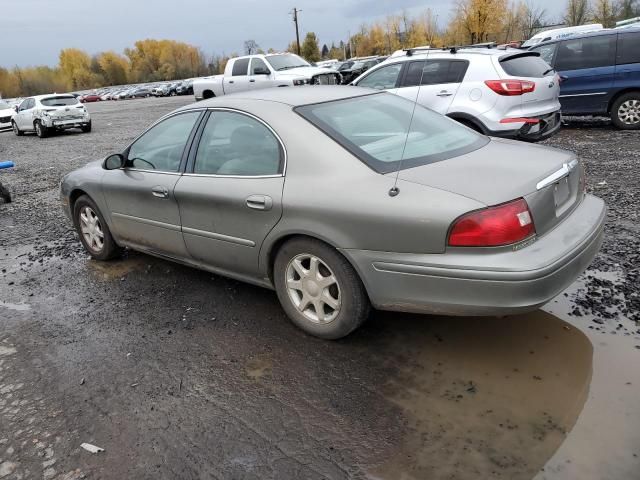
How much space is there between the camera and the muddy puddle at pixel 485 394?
7.92 ft

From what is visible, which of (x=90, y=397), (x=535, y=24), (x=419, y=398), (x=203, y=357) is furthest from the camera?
(x=535, y=24)

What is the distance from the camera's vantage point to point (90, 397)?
314 centimetres

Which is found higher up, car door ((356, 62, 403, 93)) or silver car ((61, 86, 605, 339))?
car door ((356, 62, 403, 93))

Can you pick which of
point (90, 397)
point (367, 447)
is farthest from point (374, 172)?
point (90, 397)

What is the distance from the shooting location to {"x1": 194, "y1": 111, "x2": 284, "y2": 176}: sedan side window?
11.8 feet

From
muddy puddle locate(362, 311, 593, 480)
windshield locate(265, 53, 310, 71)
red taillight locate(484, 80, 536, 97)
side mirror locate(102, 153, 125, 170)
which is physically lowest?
muddy puddle locate(362, 311, 593, 480)

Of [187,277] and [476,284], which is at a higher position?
[476,284]

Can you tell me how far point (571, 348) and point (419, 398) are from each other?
3.43 ft

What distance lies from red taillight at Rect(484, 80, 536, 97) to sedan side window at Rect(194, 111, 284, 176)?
490cm

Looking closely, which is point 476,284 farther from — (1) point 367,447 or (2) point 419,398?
(1) point 367,447

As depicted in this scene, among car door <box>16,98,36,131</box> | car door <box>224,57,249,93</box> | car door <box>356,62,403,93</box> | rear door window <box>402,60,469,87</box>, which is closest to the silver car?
rear door window <box>402,60,469,87</box>

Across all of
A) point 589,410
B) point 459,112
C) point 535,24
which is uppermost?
point 535,24

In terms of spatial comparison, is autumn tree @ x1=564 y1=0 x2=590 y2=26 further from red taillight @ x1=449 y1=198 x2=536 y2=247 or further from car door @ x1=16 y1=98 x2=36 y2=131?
red taillight @ x1=449 y1=198 x2=536 y2=247

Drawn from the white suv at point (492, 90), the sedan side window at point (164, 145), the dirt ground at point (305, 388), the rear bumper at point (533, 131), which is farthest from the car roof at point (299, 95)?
the rear bumper at point (533, 131)
